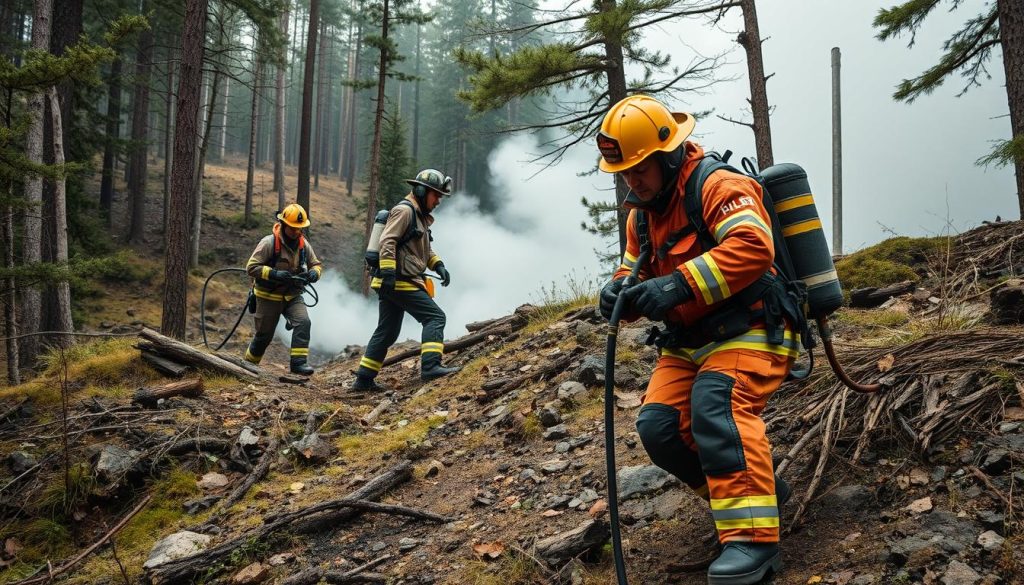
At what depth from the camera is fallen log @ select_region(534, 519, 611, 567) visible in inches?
123

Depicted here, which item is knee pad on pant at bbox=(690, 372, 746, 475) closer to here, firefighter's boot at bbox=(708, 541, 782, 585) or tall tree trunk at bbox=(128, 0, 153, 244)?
firefighter's boot at bbox=(708, 541, 782, 585)

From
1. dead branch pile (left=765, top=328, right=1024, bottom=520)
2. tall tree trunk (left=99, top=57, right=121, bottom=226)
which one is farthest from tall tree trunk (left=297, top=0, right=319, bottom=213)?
dead branch pile (left=765, top=328, right=1024, bottom=520)

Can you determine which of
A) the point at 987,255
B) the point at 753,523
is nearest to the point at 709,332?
the point at 753,523

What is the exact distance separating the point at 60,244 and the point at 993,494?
13.4 m

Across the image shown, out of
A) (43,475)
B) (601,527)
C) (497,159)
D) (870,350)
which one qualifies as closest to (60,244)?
(43,475)

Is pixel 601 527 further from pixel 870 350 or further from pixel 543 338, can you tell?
pixel 543 338

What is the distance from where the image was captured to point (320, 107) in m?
45.5

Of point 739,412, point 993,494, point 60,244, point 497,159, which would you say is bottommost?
point 993,494

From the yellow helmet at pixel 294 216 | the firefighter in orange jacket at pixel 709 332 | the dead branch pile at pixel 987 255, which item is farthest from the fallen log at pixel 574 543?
the yellow helmet at pixel 294 216

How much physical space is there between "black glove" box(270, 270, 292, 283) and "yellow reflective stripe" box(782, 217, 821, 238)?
7515 millimetres

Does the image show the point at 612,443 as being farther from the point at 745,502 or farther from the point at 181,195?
the point at 181,195

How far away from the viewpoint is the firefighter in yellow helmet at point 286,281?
9.06 metres

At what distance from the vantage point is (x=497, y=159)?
161 ft

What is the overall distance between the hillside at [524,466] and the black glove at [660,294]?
1.20 m
